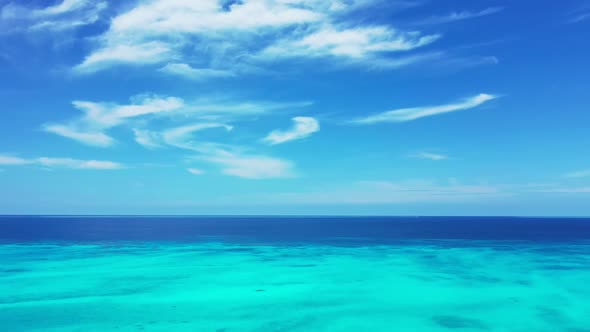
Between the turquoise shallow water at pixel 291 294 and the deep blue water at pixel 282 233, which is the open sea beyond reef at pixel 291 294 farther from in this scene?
the deep blue water at pixel 282 233

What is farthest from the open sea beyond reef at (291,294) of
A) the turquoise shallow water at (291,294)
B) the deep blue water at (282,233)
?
the deep blue water at (282,233)

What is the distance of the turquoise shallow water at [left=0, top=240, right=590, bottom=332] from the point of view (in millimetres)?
14633

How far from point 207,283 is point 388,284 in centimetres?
977

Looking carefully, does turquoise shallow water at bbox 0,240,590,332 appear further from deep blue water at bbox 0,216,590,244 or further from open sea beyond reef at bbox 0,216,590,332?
deep blue water at bbox 0,216,590,244

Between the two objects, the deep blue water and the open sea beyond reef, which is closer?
the open sea beyond reef

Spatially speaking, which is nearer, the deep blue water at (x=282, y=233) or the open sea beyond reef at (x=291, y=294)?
the open sea beyond reef at (x=291, y=294)

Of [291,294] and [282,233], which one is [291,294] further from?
[282,233]

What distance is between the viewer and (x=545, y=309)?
642 inches

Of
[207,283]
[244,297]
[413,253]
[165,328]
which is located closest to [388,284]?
[244,297]

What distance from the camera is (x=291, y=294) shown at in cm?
1886

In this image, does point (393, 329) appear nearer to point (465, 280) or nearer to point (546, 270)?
point (465, 280)

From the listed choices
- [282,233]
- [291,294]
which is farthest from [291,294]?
[282,233]

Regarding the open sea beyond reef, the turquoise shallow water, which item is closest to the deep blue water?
the turquoise shallow water

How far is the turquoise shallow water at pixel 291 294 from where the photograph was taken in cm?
1463
